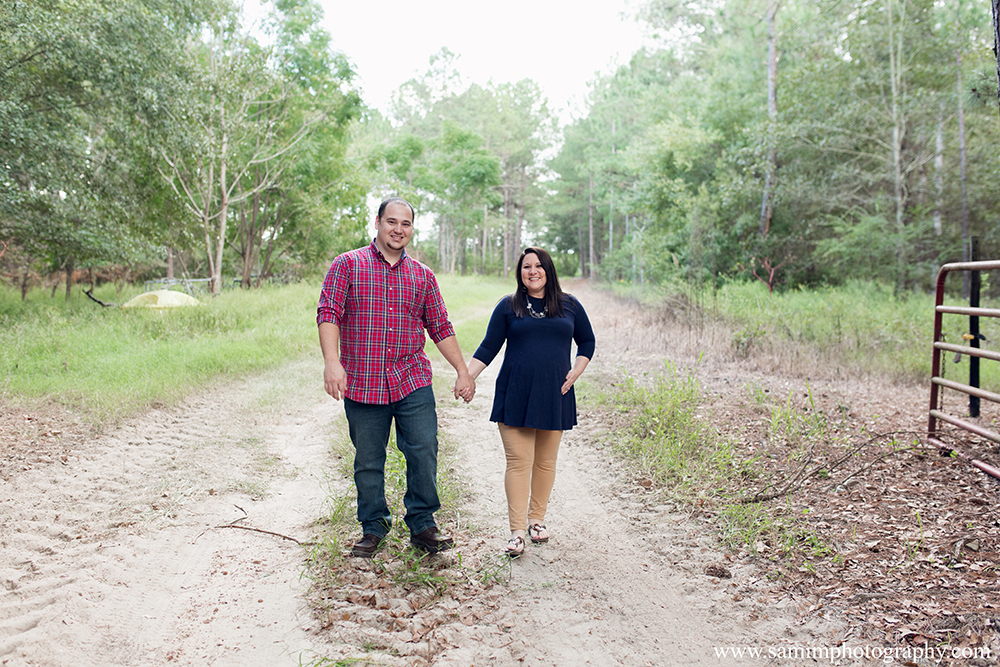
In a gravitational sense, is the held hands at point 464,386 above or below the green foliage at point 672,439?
above

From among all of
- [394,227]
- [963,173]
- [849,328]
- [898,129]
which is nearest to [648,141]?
[898,129]

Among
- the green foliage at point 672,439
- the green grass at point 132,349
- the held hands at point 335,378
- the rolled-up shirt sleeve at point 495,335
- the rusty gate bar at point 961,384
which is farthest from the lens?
the green grass at point 132,349

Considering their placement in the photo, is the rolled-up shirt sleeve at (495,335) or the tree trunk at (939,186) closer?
the rolled-up shirt sleeve at (495,335)

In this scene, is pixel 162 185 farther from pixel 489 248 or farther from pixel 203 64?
pixel 489 248

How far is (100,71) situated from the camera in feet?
37.6

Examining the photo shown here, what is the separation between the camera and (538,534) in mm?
3980

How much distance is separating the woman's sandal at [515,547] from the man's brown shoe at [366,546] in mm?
817

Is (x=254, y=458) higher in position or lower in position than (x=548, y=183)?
lower

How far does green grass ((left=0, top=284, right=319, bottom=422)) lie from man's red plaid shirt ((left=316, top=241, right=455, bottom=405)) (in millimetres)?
3804

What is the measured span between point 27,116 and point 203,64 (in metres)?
8.51

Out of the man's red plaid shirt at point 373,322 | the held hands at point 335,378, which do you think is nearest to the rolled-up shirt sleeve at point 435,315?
the man's red plaid shirt at point 373,322

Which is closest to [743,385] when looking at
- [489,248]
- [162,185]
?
[162,185]

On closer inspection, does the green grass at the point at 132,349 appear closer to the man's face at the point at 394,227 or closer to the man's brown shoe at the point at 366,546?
the man's brown shoe at the point at 366,546

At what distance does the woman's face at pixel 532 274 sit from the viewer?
3.83 m
